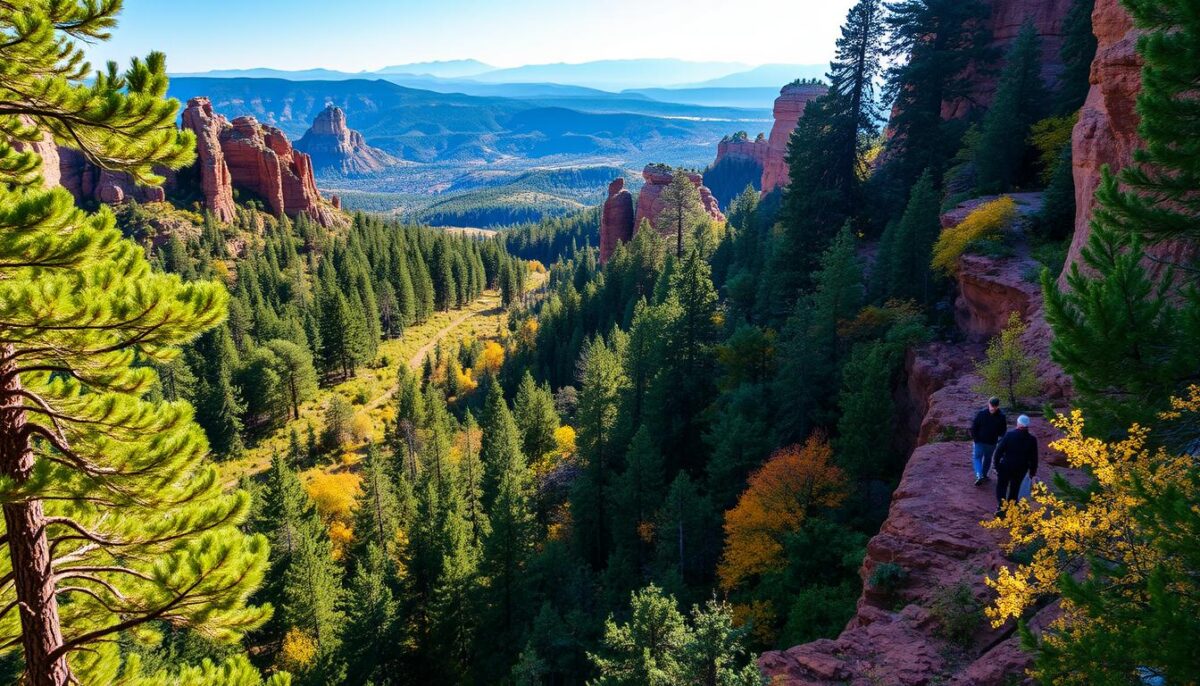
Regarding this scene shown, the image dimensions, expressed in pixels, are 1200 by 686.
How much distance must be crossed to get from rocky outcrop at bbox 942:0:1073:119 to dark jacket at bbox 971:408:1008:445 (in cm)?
3200

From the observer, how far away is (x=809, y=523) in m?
20.0

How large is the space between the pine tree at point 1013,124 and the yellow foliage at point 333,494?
46599 mm

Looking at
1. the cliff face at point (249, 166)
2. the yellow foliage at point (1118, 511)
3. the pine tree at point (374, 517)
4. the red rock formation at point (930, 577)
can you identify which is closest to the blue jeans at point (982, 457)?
the red rock formation at point (930, 577)

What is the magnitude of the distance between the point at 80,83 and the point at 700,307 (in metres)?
30.8

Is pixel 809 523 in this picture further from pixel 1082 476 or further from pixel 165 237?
pixel 165 237

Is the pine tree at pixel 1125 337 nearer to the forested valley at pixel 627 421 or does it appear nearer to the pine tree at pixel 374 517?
the forested valley at pixel 627 421

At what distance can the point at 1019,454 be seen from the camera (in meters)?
11.6

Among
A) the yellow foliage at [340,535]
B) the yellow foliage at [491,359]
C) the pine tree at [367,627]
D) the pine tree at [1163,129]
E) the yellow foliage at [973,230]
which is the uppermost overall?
the pine tree at [1163,129]

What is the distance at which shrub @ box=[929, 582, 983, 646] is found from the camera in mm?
10914

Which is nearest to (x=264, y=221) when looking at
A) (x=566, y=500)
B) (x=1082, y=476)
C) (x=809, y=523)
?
(x=566, y=500)

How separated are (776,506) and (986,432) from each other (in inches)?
393

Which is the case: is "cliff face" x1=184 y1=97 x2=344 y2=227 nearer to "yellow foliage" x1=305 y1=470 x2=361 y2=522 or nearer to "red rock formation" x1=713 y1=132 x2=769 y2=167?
"yellow foliage" x1=305 y1=470 x2=361 y2=522

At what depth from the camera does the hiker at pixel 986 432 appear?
13.1 m

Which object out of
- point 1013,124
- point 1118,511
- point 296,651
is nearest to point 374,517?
point 296,651
